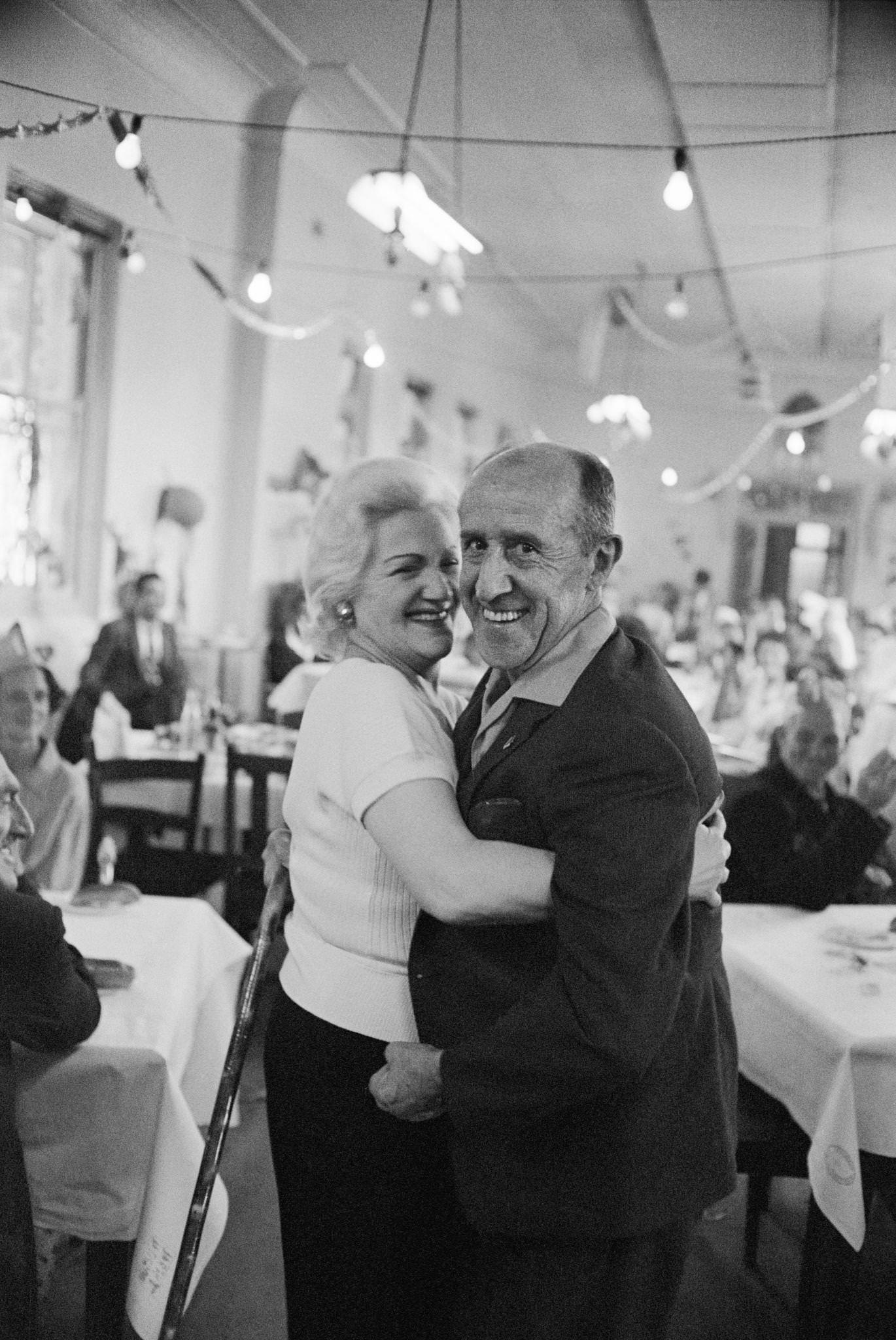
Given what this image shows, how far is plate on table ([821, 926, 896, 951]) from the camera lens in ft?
9.77

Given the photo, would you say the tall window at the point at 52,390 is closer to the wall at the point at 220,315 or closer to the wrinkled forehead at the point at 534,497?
the wall at the point at 220,315

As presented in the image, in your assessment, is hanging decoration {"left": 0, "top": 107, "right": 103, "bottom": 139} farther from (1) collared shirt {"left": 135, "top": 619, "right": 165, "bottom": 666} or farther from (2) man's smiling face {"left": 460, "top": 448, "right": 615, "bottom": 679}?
(1) collared shirt {"left": 135, "top": 619, "right": 165, "bottom": 666}

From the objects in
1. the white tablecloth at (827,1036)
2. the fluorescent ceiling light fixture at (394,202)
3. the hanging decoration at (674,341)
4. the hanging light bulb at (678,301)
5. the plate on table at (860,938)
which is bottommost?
the white tablecloth at (827,1036)

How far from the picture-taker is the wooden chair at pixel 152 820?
4.21 meters

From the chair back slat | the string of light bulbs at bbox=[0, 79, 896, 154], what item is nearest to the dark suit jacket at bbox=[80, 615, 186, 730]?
the chair back slat

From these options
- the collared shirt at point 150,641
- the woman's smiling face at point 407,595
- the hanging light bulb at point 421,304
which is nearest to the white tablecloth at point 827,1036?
the woman's smiling face at point 407,595

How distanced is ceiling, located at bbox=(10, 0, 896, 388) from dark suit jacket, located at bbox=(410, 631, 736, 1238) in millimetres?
2523

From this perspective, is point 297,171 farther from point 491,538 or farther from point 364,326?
point 491,538

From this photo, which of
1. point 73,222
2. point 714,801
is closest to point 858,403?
point 73,222

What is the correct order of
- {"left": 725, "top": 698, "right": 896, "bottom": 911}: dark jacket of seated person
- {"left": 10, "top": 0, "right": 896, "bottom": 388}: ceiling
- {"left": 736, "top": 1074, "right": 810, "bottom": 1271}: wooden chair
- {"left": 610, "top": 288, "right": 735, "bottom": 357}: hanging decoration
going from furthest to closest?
{"left": 610, "top": 288, "right": 735, "bottom": 357}: hanging decoration < {"left": 10, "top": 0, "right": 896, "bottom": 388}: ceiling < {"left": 725, "top": 698, "right": 896, "bottom": 911}: dark jacket of seated person < {"left": 736, "top": 1074, "right": 810, "bottom": 1271}: wooden chair

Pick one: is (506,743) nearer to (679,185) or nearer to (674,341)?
(679,185)

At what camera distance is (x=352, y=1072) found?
158 cm

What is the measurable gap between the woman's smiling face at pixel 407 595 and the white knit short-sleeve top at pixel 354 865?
0.09m

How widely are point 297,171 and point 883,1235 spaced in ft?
26.1
